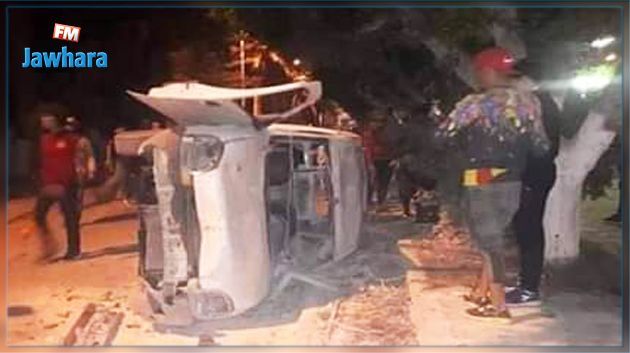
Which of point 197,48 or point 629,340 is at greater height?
point 197,48

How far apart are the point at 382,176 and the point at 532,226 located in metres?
0.48

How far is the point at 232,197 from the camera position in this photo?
8.95 ft

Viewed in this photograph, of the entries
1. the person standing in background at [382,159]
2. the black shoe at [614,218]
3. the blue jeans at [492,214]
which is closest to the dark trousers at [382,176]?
the person standing in background at [382,159]

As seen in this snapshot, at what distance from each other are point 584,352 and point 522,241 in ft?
1.27

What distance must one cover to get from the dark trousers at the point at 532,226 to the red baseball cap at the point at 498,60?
0.36m

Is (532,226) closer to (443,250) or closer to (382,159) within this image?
(443,250)

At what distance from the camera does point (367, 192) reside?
109 inches

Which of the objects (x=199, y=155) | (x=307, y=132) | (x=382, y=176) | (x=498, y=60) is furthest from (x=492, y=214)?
(x=199, y=155)

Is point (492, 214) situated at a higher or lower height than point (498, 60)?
lower

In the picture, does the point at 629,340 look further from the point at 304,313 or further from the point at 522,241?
the point at 304,313

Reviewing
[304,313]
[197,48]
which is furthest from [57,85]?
[304,313]

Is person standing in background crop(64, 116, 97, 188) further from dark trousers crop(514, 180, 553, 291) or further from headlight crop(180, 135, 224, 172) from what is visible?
dark trousers crop(514, 180, 553, 291)

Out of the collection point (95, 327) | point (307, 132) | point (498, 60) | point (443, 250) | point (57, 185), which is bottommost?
point (95, 327)

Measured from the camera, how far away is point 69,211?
277 centimetres
